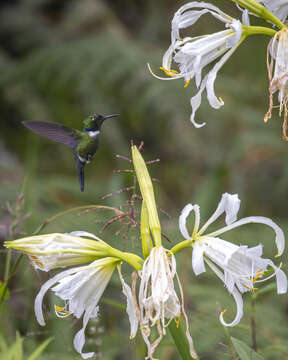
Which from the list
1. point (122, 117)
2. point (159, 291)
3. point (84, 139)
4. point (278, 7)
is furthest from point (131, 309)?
point (122, 117)

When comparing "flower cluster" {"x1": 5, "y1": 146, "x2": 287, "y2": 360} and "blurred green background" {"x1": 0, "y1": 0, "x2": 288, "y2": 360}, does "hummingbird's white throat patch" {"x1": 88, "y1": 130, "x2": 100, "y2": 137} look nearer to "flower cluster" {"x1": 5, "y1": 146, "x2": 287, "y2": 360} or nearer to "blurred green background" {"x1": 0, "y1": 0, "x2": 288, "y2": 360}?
"flower cluster" {"x1": 5, "y1": 146, "x2": 287, "y2": 360}

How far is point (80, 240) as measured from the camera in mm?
782

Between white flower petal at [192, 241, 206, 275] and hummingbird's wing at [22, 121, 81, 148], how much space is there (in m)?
0.34

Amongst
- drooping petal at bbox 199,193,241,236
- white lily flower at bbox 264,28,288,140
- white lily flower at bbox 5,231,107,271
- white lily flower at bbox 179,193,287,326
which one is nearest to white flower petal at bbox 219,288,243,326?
white lily flower at bbox 179,193,287,326

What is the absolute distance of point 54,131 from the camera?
3.03ft

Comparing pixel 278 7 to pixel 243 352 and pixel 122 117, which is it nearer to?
pixel 243 352

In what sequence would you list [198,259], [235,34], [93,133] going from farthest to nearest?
[93,133]
[235,34]
[198,259]

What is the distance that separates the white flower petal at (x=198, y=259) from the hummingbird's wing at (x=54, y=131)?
0.34 meters

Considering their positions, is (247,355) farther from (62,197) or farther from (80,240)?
(62,197)

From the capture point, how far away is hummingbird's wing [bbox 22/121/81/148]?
33.8 inches

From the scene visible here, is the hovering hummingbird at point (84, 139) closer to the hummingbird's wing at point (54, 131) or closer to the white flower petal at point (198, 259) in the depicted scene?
the hummingbird's wing at point (54, 131)

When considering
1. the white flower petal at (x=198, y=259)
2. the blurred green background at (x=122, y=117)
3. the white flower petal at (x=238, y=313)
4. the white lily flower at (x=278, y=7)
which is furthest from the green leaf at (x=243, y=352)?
the blurred green background at (x=122, y=117)

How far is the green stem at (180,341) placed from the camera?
0.75m

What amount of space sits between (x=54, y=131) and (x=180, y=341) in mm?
442
